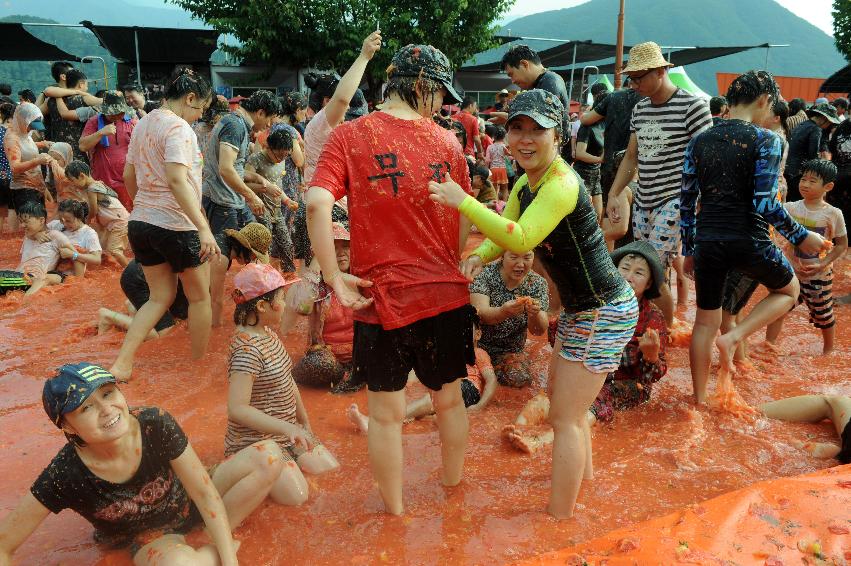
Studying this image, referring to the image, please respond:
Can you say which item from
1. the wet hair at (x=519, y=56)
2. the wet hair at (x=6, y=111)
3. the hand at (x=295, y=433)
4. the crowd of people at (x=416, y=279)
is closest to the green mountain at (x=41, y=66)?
the wet hair at (x=6, y=111)

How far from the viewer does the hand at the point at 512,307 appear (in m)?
3.93

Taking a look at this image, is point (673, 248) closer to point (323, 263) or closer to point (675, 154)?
point (675, 154)

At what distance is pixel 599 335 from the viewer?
9.39 feet

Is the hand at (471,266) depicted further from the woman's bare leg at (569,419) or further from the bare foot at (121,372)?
the bare foot at (121,372)

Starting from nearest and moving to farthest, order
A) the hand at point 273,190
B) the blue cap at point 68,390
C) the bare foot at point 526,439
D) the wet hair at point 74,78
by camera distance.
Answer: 1. the blue cap at point 68,390
2. the bare foot at point 526,439
3. the hand at point 273,190
4. the wet hair at point 74,78

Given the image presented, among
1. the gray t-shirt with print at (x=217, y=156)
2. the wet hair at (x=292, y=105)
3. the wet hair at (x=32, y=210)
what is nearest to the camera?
the gray t-shirt with print at (x=217, y=156)

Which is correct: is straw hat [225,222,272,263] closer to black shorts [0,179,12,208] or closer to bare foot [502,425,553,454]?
bare foot [502,425,553,454]

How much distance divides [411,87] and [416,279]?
0.82 metres

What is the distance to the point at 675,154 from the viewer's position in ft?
15.5

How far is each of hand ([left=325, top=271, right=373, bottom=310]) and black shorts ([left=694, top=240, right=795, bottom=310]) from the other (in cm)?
230

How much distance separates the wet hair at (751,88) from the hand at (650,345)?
4.79 feet

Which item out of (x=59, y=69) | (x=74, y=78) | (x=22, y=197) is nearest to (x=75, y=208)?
(x=22, y=197)

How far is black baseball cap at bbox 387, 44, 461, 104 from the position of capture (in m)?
2.79

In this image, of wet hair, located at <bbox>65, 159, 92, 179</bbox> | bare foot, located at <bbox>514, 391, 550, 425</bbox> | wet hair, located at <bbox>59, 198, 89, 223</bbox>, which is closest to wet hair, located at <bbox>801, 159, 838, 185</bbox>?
bare foot, located at <bbox>514, 391, 550, 425</bbox>
